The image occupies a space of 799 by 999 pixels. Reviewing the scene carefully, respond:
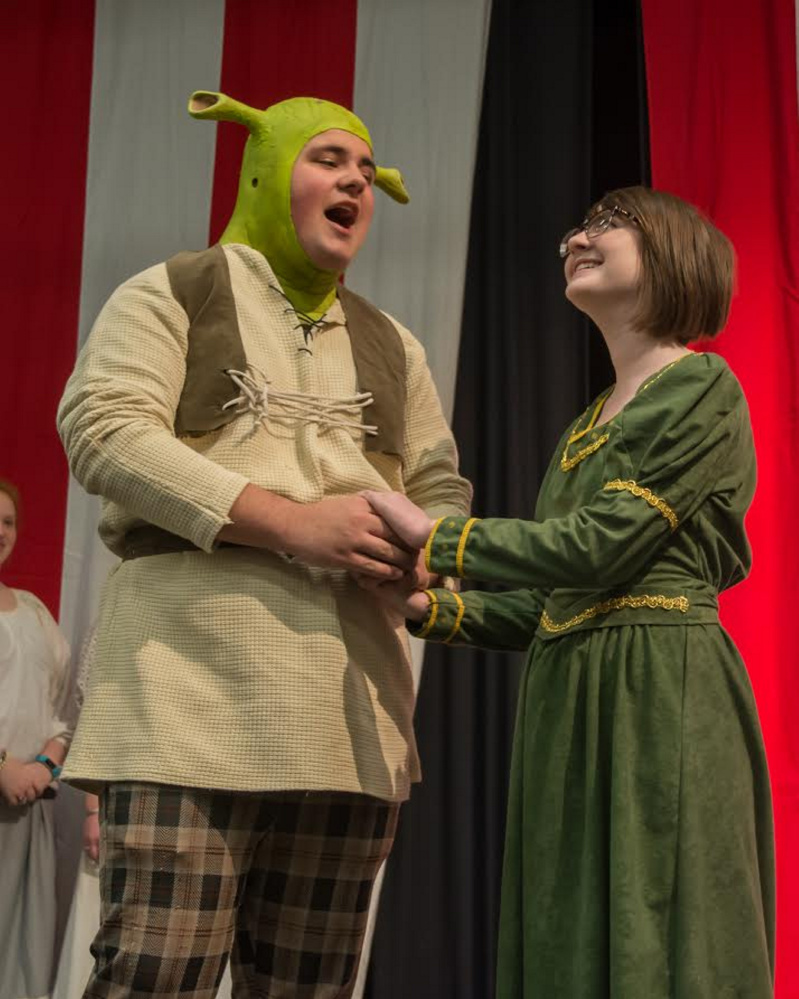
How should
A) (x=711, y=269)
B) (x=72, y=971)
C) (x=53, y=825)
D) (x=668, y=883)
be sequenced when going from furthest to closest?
(x=53, y=825) < (x=72, y=971) < (x=711, y=269) < (x=668, y=883)

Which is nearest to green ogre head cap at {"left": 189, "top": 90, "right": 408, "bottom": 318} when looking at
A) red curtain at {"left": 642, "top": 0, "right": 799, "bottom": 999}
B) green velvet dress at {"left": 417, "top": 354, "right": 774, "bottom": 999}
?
green velvet dress at {"left": 417, "top": 354, "right": 774, "bottom": 999}

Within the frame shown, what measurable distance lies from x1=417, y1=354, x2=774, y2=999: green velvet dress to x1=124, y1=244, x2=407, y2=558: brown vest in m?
0.24

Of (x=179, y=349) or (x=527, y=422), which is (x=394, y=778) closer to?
(x=179, y=349)

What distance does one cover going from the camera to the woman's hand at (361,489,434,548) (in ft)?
5.50

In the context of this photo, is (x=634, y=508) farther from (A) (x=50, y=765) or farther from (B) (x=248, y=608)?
(A) (x=50, y=765)

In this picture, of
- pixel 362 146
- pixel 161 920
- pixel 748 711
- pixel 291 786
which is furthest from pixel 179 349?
pixel 748 711

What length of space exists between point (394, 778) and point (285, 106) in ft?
3.45

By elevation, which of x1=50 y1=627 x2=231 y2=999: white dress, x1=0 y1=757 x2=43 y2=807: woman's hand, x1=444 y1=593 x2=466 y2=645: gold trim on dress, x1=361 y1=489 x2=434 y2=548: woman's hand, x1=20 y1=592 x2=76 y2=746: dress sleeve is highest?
x1=361 y1=489 x2=434 y2=548: woman's hand

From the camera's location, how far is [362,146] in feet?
6.26

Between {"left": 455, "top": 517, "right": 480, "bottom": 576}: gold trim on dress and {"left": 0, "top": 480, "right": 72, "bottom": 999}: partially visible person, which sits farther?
{"left": 0, "top": 480, "right": 72, "bottom": 999}: partially visible person

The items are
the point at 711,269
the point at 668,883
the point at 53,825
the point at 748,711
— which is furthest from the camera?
the point at 53,825

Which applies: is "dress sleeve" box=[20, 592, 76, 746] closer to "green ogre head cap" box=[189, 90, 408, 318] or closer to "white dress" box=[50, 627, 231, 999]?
"white dress" box=[50, 627, 231, 999]

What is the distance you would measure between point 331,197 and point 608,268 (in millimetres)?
433

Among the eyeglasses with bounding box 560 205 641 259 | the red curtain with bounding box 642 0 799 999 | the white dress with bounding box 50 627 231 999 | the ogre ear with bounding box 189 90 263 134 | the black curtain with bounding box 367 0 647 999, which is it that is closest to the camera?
the eyeglasses with bounding box 560 205 641 259
